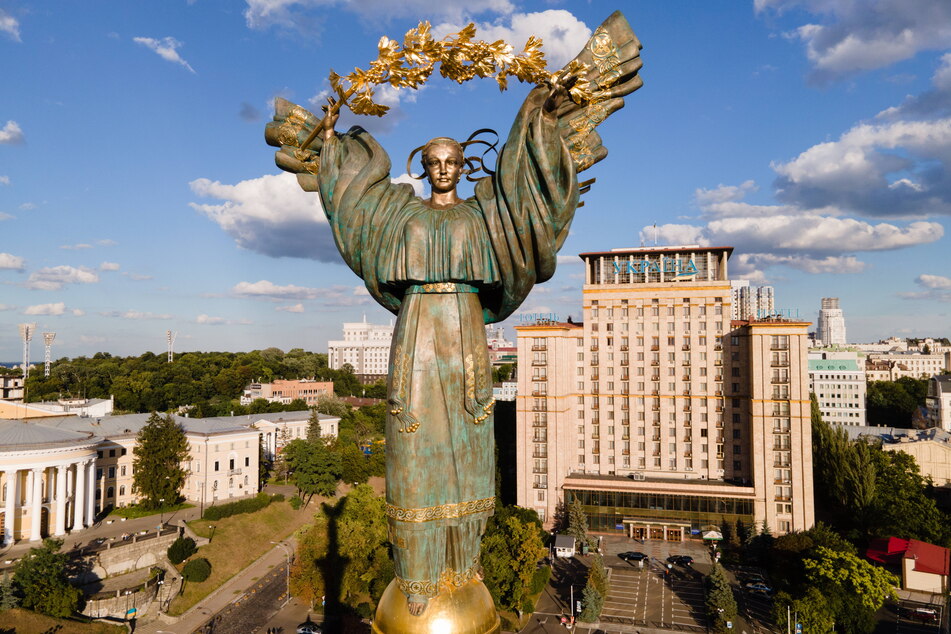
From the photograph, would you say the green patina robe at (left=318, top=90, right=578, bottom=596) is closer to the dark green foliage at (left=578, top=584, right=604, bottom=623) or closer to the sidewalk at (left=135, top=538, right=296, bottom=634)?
the dark green foliage at (left=578, top=584, right=604, bottom=623)

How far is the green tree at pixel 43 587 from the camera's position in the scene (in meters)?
32.6

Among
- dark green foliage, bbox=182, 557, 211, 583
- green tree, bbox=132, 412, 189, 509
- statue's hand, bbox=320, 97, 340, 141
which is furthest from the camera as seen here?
green tree, bbox=132, 412, 189, 509

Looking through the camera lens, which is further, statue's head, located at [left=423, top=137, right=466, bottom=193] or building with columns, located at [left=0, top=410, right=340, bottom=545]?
building with columns, located at [left=0, top=410, right=340, bottom=545]

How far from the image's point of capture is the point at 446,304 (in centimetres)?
900

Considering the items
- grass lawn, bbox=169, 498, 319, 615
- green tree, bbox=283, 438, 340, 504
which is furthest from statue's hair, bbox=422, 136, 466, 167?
green tree, bbox=283, 438, 340, 504

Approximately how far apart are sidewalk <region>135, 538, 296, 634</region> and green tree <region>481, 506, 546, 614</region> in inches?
678

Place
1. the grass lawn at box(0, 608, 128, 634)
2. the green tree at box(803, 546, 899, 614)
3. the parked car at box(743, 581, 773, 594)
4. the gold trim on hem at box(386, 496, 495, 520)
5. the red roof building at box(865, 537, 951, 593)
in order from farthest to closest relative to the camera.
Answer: the parked car at box(743, 581, 773, 594) < the red roof building at box(865, 537, 951, 593) < the green tree at box(803, 546, 899, 614) < the grass lawn at box(0, 608, 128, 634) < the gold trim on hem at box(386, 496, 495, 520)

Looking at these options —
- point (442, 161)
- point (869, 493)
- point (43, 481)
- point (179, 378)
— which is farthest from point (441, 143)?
point (179, 378)

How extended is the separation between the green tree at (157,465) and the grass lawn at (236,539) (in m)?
5.62

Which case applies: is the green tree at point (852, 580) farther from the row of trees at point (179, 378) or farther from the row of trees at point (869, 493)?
the row of trees at point (179, 378)

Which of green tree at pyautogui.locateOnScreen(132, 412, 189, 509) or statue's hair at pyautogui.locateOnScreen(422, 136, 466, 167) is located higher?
statue's hair at pyautogui.locateOnScreen(422, 136, 466, 167)

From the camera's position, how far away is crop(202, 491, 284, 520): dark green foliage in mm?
50094

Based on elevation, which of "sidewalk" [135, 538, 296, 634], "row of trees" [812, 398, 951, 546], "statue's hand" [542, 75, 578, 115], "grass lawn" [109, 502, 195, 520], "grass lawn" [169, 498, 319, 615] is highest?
"statue's hand" [542, 75, 578, 115]

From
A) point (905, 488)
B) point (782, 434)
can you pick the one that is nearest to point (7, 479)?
point (782, 434)
